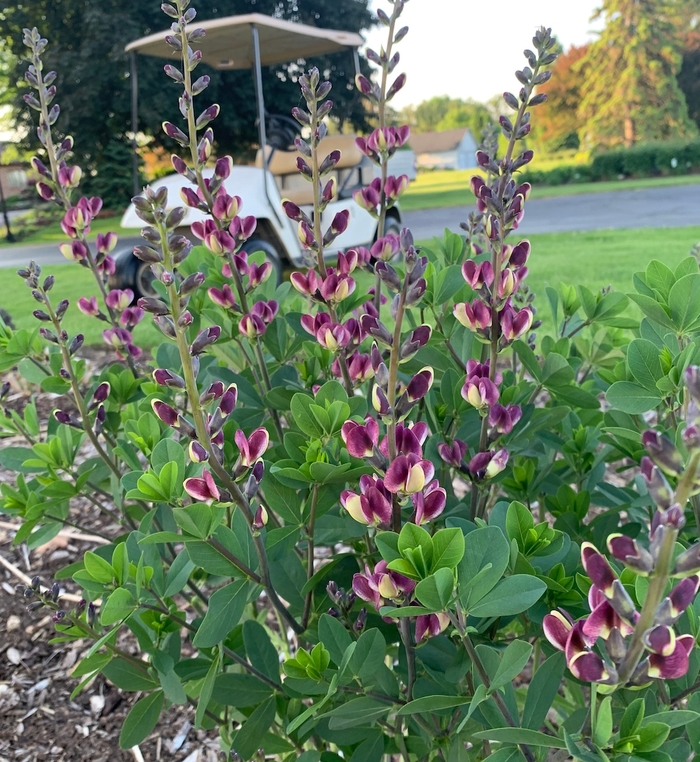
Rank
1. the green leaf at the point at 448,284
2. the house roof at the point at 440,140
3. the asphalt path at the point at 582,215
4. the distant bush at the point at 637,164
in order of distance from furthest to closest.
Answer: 1. the house roof at the point at 440,140
2. the distant bush at the point at 637,164
3. the asphalt path at the point at 582,215
4. the green leaf at the point at 448,284

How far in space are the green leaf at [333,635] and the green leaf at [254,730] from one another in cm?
22

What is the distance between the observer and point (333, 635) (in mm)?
787

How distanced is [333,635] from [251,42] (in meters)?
6.54

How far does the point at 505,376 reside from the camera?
112cm

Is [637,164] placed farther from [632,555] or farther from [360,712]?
[632,555]

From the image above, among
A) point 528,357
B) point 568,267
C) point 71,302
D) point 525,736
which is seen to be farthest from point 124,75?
point 525,736

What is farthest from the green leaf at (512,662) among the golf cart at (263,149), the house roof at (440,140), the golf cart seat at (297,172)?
the house roof at (440,140)

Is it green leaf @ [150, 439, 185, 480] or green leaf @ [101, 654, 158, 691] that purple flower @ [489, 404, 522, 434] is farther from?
green leaf @ [101, 654, 158, 691]

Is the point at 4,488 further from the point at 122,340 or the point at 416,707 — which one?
the point at 416,707

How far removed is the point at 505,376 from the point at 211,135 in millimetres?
599

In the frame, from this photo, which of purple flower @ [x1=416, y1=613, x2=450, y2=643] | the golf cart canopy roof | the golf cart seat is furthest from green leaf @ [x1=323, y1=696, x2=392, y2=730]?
the golf cart seat

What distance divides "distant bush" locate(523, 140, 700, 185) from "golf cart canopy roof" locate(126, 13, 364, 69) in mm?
19615

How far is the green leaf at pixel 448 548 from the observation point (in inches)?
24.1

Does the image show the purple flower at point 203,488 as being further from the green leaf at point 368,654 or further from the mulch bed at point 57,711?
the mulch bed at point 57,711
